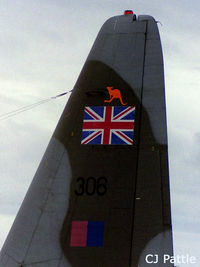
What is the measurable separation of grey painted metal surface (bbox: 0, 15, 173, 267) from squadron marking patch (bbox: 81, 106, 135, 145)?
0.12 meters

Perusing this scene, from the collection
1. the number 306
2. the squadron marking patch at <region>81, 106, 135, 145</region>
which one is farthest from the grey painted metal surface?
the squadron marking patch at <region>81, 106, 135, 145</region>

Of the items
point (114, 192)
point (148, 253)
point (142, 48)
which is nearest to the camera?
point (148, 253)

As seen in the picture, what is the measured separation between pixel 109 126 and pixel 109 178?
3.70 feet

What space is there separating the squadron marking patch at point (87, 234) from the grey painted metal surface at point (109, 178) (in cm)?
6

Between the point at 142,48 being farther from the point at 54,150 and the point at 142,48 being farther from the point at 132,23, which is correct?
the point at 54,150

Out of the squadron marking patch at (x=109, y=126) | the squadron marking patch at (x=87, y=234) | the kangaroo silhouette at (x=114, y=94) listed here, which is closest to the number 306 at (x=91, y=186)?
the squadron marking patch at (x=87, y=234)

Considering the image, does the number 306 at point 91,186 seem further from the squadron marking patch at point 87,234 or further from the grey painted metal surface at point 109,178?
the squadron marking patch at point 87,234

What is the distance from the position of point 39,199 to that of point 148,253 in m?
2.73

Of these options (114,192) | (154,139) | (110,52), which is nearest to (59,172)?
(114,192)

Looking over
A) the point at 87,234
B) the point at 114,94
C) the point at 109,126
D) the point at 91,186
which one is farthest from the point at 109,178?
the point at 114,94

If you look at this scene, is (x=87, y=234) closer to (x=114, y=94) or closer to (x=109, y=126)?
(x=109, y=126)

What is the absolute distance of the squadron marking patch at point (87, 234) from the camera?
11594 mm

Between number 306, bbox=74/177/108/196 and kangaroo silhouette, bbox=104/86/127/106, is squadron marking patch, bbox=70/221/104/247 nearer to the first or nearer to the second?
number 306, bbox=74/177/108/196

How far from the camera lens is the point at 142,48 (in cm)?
1270
